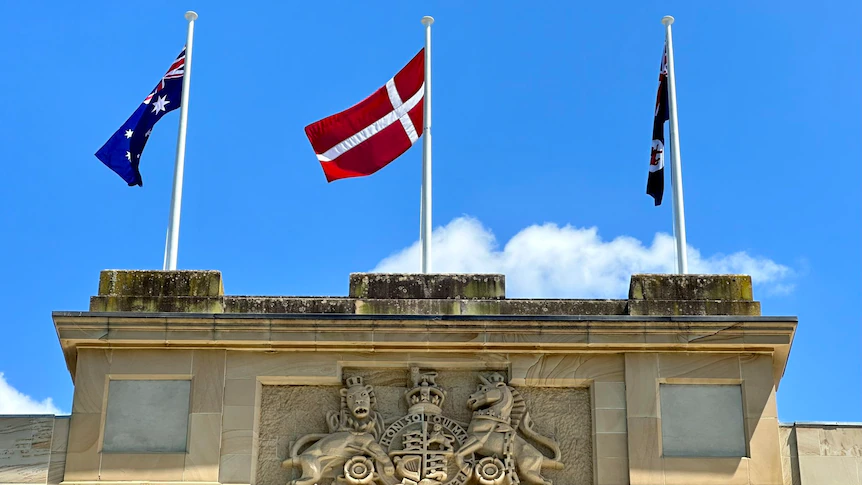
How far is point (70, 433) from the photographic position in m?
21.4

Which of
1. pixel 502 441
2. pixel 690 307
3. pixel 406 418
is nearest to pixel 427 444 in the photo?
pixel 406 418

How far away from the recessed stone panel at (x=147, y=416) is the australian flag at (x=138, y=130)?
4.35 m

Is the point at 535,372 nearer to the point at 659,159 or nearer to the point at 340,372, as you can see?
the point at 340,372

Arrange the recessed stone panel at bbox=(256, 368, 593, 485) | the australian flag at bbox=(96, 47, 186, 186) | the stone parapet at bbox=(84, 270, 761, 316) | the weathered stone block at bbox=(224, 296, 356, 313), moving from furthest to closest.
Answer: the australian flag at bbox=(96, 47, 186, 186) → the weathered stone block at bbox=(224, 296, 356, 313) → the stone parapet at bbox=(84, 270, 761, 316) → the recessed stone panel at bbox=(256, 368, 593, 485)

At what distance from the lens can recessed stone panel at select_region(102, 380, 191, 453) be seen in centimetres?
2133

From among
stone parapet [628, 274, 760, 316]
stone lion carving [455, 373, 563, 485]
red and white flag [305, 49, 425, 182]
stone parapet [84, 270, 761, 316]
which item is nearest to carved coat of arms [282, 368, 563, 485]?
stone lion carving [455, 373, 563, 485]

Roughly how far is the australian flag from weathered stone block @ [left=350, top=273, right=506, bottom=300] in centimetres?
478

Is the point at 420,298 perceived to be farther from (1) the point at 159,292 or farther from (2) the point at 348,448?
(1) the point at 159,292

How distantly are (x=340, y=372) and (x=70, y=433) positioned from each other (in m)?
3.85

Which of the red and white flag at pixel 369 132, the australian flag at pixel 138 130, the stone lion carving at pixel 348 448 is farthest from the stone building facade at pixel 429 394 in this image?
the australian flag at pixel 138 130

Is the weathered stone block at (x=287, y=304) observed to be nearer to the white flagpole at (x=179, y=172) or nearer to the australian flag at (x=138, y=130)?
the white flagpole at (x=179, y=172)

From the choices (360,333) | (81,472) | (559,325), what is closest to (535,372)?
(559,325)

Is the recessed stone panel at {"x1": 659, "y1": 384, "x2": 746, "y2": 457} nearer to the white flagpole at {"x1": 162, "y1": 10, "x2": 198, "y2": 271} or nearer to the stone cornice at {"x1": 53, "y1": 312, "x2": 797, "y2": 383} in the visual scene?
the stone cornice at {"x1": 53, "y1": 312, "x2": 797, "y2": 383}

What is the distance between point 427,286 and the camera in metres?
22.2
